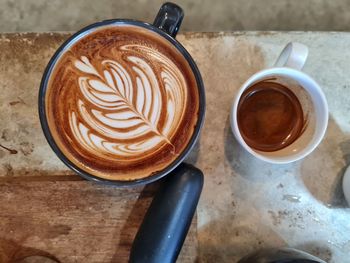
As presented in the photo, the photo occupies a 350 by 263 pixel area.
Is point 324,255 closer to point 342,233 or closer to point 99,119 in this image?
point 342,233

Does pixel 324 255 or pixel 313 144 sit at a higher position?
pixel 313 144

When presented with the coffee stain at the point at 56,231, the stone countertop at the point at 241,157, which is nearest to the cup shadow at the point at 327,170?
the stone countertop at the point at 241,157

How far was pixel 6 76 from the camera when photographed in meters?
0.70

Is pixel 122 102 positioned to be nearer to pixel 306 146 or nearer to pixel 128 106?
pixel 128 106

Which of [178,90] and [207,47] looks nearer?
[178,90]

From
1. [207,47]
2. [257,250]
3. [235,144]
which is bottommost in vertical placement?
[257,250]

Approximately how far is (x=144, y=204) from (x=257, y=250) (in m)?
0.19

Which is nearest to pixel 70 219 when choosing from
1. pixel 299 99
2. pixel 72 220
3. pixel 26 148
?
pixel 72 220

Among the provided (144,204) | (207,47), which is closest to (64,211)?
(144,204)

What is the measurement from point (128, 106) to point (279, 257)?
287 millimetres

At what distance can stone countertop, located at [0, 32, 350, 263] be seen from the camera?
0.70 m

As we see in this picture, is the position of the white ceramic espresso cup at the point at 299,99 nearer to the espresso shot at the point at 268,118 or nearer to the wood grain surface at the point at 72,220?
the espresso shot at the point at 268,118

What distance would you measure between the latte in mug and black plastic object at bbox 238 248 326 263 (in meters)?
0.19

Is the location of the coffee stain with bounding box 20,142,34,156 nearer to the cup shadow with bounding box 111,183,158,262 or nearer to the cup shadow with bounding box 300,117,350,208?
the cup shadow with bounding box 111,183,158,262
